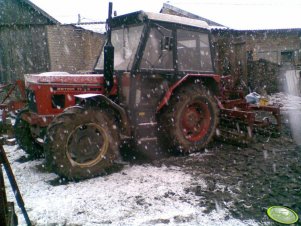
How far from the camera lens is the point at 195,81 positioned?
481cm

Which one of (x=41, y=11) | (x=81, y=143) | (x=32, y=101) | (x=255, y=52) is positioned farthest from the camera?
(x=255, y=52)

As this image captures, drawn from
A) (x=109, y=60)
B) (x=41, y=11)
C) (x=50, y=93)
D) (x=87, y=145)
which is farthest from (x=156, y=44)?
(x=41, y=11)

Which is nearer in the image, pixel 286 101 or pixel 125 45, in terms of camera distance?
pixel 125 45

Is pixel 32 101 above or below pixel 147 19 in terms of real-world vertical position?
below

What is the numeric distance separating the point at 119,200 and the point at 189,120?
2106 millimetres

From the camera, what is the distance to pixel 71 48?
1205 centimetres

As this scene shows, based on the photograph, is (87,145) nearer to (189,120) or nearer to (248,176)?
(189,120)

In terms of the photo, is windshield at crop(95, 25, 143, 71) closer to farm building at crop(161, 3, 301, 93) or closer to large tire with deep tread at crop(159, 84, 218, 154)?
large tire with deep tread at crop(159, 84, 218, 154)

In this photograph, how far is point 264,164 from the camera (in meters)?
4.22

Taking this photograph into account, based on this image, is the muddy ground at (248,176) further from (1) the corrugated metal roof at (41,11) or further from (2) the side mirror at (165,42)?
(1) the corrugated metal roof at (41,11)

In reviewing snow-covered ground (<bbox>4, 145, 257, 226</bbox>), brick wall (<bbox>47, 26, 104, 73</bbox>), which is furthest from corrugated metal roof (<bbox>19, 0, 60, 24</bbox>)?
snow-covered ground (<bbox>4, 145, 257, 226</bbox>)

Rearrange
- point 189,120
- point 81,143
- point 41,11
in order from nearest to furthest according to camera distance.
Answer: point 81,143
point 189,120
point 41,11

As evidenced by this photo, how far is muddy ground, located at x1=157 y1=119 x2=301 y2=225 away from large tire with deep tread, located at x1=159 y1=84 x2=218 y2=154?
0.23m

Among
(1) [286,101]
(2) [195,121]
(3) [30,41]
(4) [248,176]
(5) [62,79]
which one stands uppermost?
(3) [30,41]
